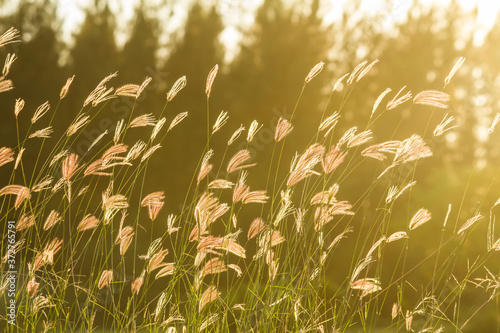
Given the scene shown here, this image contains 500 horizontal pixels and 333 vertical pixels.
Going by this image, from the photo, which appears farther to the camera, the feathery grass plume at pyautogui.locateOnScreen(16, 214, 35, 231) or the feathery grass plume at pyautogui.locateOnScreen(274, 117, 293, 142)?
the feathery grass plume at pyautogui.locateOnScreen(16, 214, 35, 231)

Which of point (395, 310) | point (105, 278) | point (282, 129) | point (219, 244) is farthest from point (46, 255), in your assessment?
point (395, 310)

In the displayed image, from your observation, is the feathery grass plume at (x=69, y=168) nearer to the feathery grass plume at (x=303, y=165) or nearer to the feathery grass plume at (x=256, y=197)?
the feathery grass plume at (x=256, y=197)

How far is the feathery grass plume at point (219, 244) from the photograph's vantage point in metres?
2.43

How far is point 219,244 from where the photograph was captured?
8.07 ft

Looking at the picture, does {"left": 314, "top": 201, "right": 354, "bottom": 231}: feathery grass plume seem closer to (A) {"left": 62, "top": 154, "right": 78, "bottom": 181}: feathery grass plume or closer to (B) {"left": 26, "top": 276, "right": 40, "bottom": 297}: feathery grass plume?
(A) {"left": 62, "top": 154, "right": 78, "bottom": 181}: feathery grass plume

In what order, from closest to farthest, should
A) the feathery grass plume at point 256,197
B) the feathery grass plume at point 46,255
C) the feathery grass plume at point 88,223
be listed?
the feathery grass plume at point 256,197
the feathery grass plume at point 88,223
the feathery grass plume at point 46,255

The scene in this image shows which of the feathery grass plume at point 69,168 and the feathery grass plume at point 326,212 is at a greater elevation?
the feathery grass plume at point 69,168

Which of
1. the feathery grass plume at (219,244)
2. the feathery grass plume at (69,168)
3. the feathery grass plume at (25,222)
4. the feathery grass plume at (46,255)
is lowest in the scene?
the feathery grass plume at (46,255)

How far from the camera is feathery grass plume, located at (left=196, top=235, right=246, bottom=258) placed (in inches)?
95.7

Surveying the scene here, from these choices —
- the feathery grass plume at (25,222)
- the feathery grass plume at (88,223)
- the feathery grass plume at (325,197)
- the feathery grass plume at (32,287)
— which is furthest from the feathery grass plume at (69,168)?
the feathery grass plume at (325,197)

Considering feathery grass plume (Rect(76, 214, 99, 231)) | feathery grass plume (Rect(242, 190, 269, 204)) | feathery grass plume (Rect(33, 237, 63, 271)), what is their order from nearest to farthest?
feathery grass plume (Rect(242, 190, 269, 204))
feathery grass plume (Rect(76, 214, 99, 231))
feathery grass plume (Rect(33, 237, 63, 271))

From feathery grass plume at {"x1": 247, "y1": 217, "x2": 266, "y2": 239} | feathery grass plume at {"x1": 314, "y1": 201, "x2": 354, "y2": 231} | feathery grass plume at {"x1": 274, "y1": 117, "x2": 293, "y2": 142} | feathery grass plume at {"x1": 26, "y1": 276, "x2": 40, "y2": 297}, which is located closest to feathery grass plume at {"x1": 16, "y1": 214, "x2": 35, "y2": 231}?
feathery grass plume at {"x1": 26, "y1": 276, "x2": 40, "y2": 297}

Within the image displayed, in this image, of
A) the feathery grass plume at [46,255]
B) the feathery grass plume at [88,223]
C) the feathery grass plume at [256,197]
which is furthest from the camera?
the feathery grass plume at [46,255]

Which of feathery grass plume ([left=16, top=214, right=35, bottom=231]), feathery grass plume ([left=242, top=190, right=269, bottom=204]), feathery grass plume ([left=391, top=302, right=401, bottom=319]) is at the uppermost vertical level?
feathery grass plume ([left=242, top=190, right=269, bottom=204])
